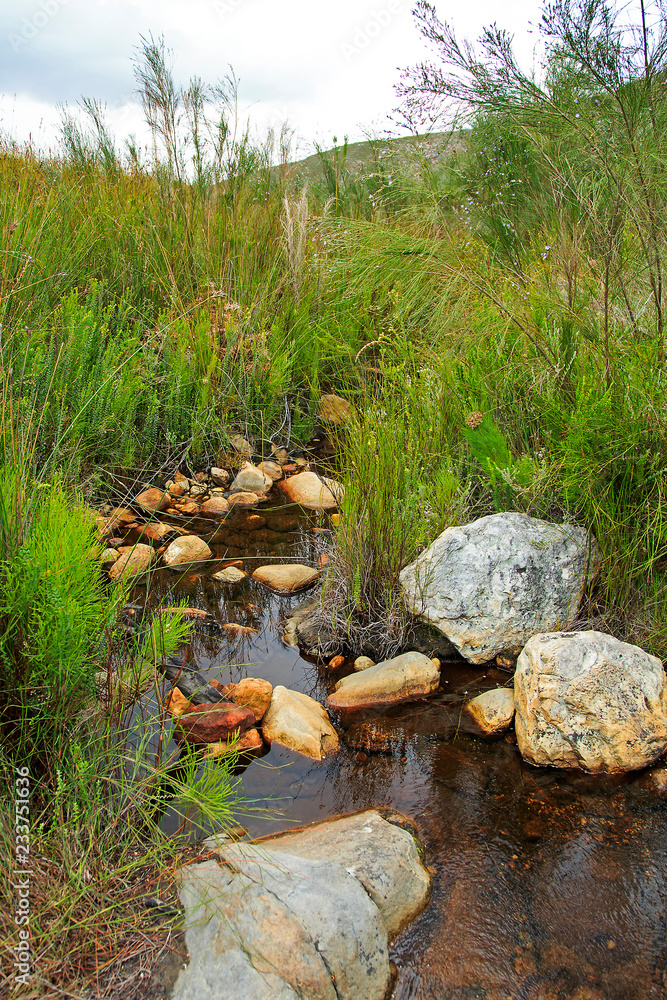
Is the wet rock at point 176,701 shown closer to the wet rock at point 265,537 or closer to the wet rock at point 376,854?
the wet rock at point 376,854

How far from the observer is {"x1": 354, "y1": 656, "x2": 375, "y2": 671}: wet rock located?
8.61 ft

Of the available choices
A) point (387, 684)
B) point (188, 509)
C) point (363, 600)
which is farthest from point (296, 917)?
point (188, 509)

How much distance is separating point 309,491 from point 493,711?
2.04 meters

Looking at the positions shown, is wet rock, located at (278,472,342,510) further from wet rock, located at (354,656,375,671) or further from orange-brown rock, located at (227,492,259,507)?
wet rock, located at (354,656,375,671)

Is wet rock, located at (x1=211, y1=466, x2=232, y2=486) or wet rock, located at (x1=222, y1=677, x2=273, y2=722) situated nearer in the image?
wet rock, located at (x1=222, y1=677, x2=273, y2=722)

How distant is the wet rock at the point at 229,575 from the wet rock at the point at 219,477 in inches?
41.2

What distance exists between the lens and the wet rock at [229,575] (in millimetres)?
3207

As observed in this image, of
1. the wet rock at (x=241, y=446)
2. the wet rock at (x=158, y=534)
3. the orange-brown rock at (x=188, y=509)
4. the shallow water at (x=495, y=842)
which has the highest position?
the wet rock at (x=241, y=446)

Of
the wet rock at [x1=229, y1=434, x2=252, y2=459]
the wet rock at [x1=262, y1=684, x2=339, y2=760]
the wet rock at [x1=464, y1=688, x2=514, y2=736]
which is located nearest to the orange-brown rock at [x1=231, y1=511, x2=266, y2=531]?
the wet rock at [x1=229, y1=434, x2=252, y2=459]

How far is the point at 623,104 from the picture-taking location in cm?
244

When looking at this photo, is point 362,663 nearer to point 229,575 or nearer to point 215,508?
point 229,575

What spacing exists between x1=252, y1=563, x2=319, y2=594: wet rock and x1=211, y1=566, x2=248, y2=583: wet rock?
0.07 meters

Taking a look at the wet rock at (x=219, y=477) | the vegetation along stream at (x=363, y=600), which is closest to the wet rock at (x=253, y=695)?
the vegetation along stream at (x=363, y=600)

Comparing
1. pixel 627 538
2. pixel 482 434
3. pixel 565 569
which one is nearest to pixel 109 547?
pixel 482 434
